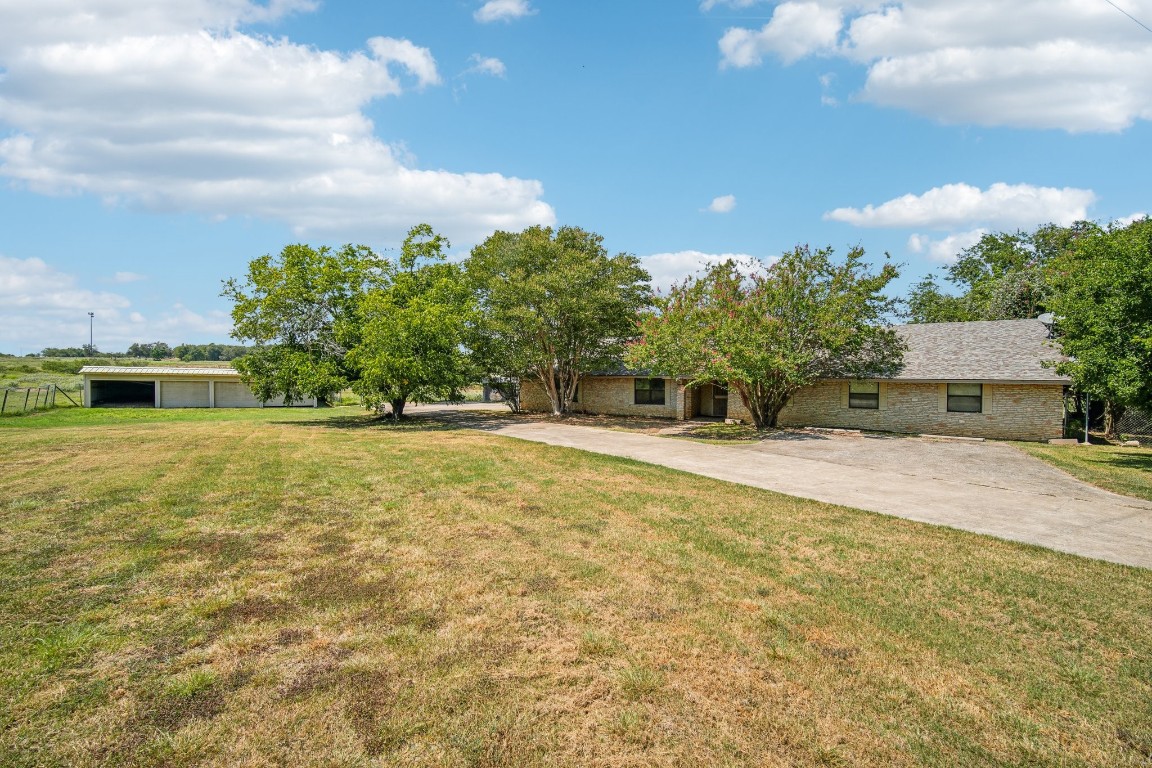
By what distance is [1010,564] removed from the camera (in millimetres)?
5738

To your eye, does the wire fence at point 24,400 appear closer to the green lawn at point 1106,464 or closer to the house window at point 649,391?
the house window at point 649,391

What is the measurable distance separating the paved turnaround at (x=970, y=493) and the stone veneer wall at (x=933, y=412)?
3.08 metres

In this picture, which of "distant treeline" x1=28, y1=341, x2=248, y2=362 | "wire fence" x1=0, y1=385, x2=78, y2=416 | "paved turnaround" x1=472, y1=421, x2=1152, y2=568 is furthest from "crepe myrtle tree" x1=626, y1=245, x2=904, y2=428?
"distant treeline" x1=28, y1=341, x2=248, y2=362

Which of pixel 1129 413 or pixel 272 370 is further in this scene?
pixel 272 370

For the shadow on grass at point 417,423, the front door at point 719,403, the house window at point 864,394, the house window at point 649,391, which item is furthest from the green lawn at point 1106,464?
the shadow on grass at point 417,423

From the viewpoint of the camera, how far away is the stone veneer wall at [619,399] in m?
24.3

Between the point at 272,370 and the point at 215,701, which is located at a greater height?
the point at 272,370

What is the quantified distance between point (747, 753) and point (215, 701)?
285cm

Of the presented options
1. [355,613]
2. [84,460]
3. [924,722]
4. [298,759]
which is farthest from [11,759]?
[84,460]

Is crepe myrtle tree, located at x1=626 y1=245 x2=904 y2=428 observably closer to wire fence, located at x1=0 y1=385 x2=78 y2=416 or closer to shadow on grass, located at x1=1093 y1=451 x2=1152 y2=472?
shadow on grass, located at x1=1093 y1=451 x2=1152 y2=472

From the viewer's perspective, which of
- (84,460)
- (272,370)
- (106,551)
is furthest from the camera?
(272,370)

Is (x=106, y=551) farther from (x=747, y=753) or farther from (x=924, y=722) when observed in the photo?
(x=924, y=722)

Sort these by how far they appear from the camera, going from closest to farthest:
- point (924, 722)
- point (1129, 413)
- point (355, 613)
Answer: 1. point (924, 722)
2. point (355, 613)
3. point (1129, 413)

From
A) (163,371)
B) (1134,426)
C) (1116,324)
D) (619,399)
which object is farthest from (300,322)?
(1134,426)
